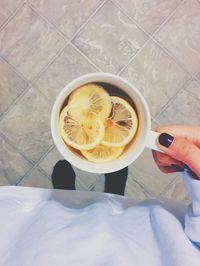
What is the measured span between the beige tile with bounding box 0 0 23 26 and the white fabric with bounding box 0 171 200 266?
62 centimetres

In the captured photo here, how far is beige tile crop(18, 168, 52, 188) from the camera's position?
109 centimetres

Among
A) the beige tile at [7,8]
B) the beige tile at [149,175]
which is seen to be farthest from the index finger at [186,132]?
the beige tile at [7,8]

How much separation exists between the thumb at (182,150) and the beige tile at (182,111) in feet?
1.89

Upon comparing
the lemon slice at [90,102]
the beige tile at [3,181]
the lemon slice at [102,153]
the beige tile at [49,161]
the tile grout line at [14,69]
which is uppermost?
the lemon slice at [90,102]

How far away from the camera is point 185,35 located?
1.08 meters

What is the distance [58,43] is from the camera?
108 centimetres

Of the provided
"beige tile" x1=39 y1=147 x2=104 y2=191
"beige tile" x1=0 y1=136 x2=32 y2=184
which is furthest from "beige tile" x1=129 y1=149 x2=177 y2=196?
"beige tile" x1=0 y1=136 x2=32 y2=184

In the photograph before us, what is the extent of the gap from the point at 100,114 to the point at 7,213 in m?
0.24

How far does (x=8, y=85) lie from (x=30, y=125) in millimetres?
142

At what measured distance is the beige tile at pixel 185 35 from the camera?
107 centimetres

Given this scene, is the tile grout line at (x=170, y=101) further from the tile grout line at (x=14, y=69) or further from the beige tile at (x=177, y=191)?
the tile grout line at (x=14, y=69)

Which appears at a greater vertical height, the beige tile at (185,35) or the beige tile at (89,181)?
the beige tile at (185,35)

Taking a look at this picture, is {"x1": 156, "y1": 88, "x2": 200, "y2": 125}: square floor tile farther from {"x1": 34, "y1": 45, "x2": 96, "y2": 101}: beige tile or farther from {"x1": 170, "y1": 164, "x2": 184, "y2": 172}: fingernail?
{"x1": 170, "y1": 164, "x2": 184, "y2": 172}: fingernail

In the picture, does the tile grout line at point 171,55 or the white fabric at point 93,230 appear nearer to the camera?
the white fabric at point 93,230
